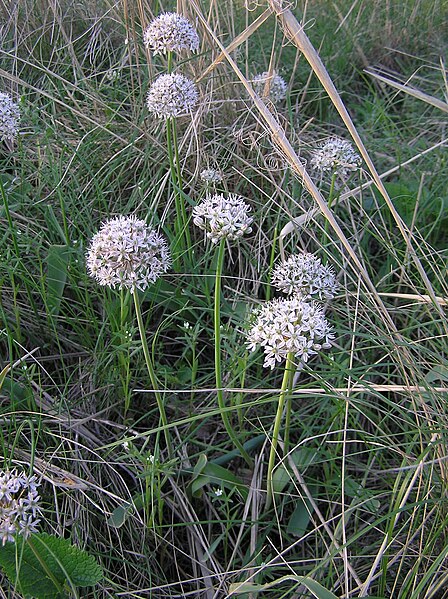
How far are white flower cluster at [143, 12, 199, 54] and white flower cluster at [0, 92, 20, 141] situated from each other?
1.91 feet

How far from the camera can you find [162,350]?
6.98ft

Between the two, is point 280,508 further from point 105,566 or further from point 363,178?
point 363,178

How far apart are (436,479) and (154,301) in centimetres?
109

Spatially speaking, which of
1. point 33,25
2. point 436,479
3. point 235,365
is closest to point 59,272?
point 235,365

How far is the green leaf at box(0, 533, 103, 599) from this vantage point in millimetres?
1391

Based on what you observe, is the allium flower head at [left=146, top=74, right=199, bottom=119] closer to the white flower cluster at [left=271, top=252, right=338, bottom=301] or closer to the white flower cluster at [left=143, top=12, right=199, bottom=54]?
the white flower cluster at [left=143, top=12, right=199, bottom=54]

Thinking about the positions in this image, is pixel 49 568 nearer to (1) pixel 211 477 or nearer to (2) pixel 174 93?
(1) pixel 211 477

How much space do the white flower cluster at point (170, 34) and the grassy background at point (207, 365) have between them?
0.32 ft

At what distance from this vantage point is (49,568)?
4.65 feet

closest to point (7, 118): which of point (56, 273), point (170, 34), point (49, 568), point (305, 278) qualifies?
point (56, 273)

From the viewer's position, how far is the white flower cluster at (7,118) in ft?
6.68

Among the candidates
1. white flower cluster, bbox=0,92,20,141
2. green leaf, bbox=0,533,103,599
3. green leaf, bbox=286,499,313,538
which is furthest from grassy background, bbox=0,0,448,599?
white flower cluster, bbox=0,92,20,141

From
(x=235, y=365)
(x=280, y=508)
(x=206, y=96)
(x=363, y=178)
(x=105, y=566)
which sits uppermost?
(x=206, y=96)

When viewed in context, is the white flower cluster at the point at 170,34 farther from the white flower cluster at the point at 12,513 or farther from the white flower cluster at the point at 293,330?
the white flower cluster at the point at 12,513
